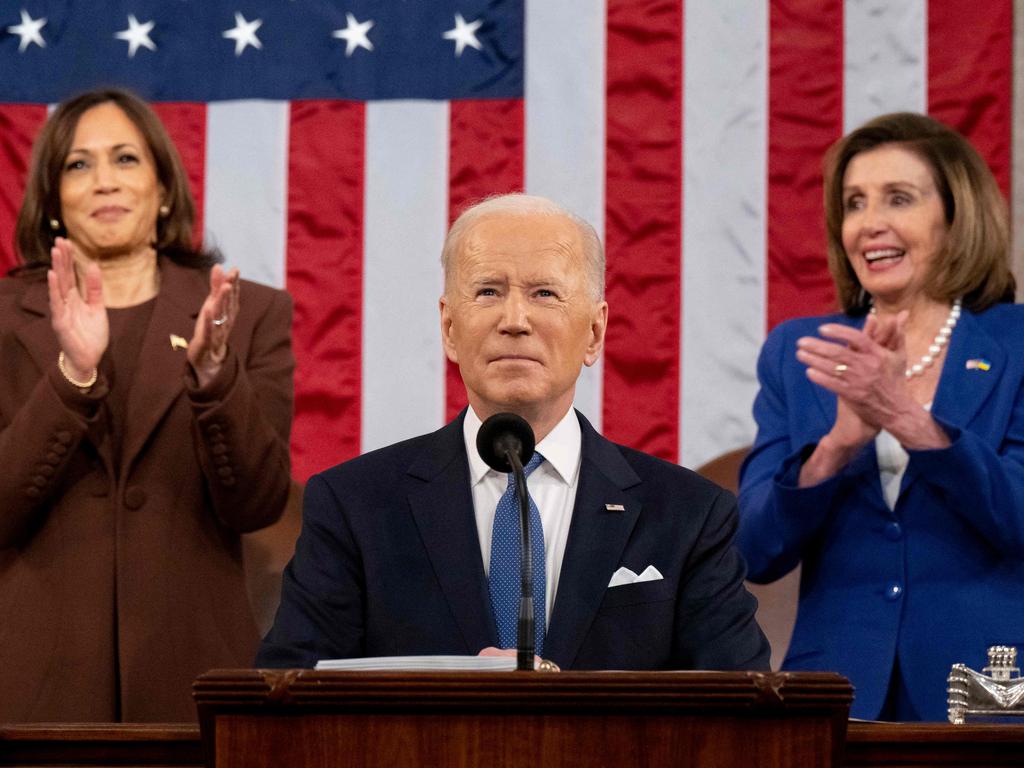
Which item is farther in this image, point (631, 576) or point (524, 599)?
point (631, 576)

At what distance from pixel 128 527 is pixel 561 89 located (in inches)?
70.9

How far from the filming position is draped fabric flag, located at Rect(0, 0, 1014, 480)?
4.34 m

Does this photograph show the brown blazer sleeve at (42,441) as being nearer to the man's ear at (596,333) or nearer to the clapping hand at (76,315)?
the clapping hand at (76,315)

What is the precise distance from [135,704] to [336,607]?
90 cm

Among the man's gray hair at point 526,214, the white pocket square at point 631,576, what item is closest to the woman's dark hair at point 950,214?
the man's gray hair at point 526,214

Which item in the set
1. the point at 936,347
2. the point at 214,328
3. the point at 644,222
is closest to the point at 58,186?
the point at 214,328

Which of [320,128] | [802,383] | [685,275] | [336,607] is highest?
[320,128]

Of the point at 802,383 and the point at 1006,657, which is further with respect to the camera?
the point at 802,383

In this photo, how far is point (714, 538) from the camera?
252cm

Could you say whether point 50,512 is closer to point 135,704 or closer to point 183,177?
point 135,704

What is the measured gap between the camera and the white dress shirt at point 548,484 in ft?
8.41

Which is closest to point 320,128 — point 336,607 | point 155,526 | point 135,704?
point 155,526

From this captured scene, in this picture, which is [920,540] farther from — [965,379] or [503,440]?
[503,440]

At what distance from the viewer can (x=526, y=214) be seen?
2658 millimetres
